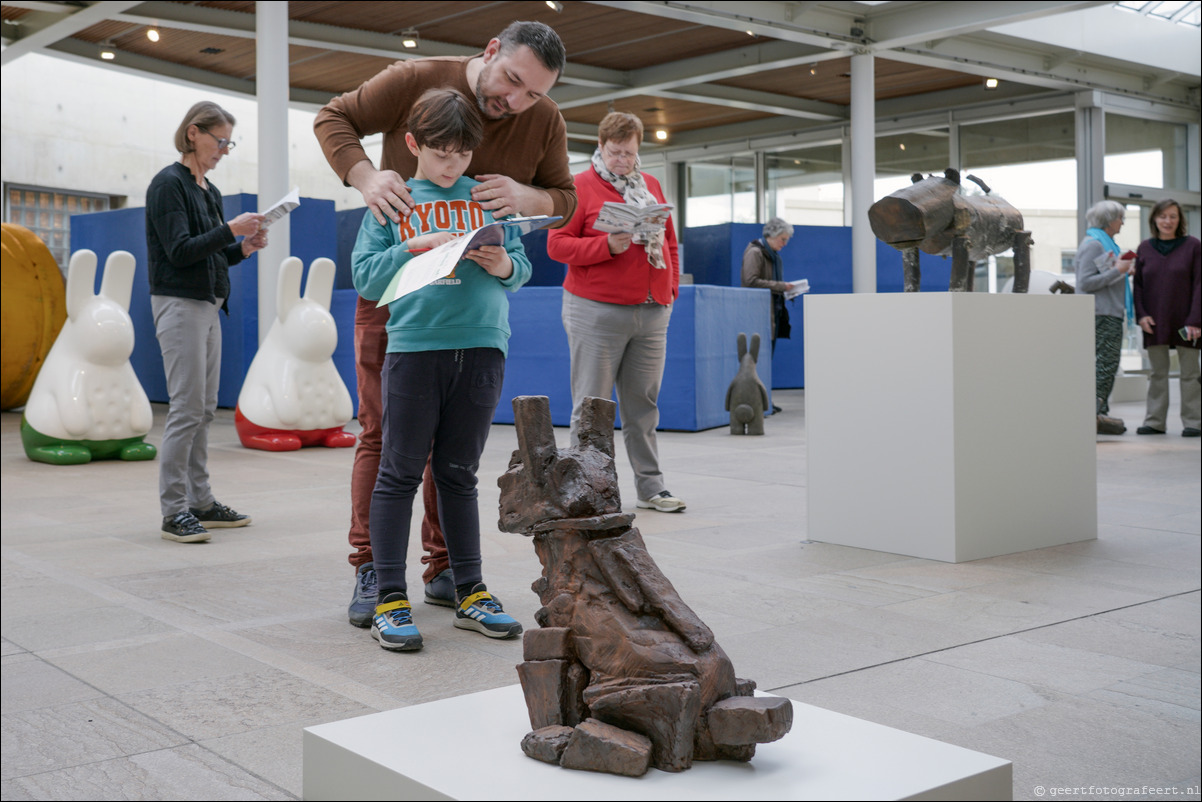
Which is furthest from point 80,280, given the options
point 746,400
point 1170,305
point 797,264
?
point 797,264

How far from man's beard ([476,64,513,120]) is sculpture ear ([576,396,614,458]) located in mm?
1528

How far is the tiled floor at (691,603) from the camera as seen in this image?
2.20m

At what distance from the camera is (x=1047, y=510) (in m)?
4.35

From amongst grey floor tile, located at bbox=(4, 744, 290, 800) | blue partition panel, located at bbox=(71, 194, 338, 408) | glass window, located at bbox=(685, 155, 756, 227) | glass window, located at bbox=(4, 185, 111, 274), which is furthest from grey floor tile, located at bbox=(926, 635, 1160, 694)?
glass window, located at bbox=(685, 155, 756, 227)

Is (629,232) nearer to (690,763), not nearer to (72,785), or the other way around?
(72,785)

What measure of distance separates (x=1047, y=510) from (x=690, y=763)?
3.48 metres

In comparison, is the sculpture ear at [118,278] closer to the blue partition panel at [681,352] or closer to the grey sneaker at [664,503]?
the blue partition panel at [681,352]

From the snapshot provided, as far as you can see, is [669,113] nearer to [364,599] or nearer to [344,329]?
[344,329]

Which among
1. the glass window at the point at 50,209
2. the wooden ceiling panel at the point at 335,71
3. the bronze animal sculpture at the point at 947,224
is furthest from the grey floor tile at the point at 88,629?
the glass window at the point at 50,209

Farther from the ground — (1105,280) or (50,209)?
(50,209)

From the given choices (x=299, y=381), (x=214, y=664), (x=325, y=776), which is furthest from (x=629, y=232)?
(x=299, y=381)

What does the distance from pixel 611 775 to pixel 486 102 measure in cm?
200

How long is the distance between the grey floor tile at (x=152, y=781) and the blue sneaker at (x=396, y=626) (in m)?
0.74

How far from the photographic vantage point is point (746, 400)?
29.4 feet
